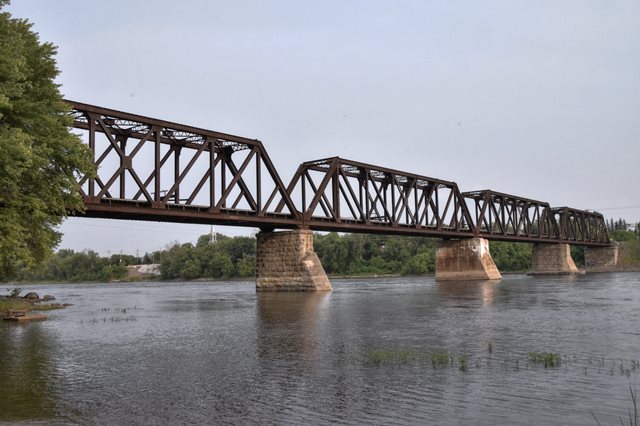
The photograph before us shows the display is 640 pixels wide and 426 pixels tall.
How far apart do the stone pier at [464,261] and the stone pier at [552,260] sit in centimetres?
3777

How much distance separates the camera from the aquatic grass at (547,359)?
15.2 m

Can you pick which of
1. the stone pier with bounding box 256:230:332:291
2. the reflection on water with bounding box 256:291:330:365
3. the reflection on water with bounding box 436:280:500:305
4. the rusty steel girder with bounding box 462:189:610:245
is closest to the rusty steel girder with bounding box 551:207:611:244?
the rusty steel girder with bounding box 462:189:610:245

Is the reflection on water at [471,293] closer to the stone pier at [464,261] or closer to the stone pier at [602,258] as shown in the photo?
the stone pier at [464,261]

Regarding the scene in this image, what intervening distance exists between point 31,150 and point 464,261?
8691 cm

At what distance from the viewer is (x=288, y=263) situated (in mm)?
61375

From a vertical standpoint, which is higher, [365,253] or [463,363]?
[365,253]

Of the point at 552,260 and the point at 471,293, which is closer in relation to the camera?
the point at 471,293

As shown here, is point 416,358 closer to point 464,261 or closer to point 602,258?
point 464,261

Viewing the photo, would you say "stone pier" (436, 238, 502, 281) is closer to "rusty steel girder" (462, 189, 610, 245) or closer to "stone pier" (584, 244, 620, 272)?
"rusty steel girder" (462, 189, 610, 245)

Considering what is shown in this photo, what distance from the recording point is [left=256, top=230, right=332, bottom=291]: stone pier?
198ft

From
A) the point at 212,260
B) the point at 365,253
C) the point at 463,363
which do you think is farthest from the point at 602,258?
the point at 463,363

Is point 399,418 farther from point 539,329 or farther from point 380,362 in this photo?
point 539,329

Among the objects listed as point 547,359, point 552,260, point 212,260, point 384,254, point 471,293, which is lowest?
point 471,293

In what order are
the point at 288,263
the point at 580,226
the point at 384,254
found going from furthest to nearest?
1. the point at 384,254
2. the point at 580,226
3. the point at 288,263
